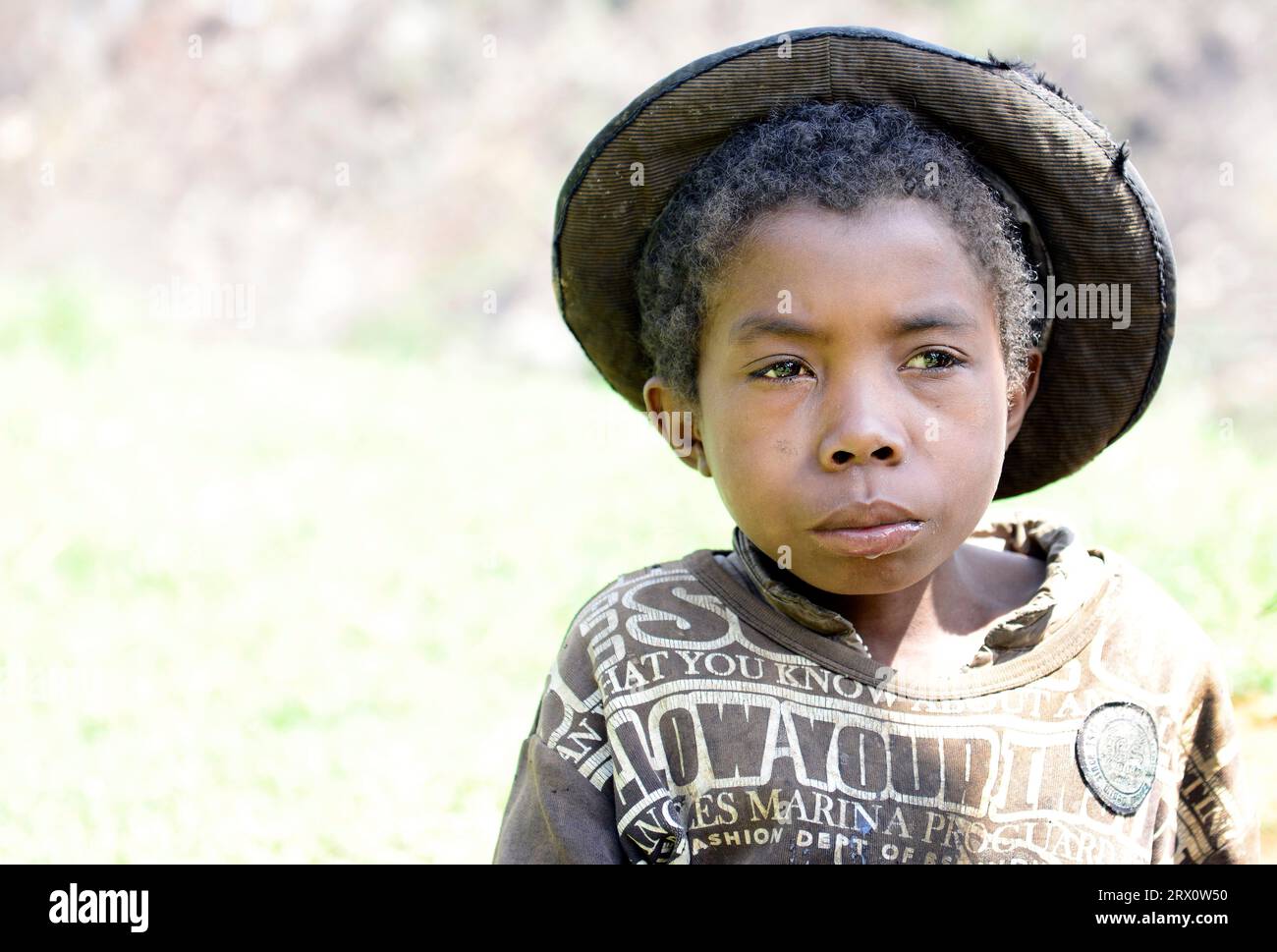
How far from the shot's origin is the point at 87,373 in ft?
23.7

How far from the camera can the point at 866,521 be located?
7.03 feet

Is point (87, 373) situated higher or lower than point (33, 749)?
higher

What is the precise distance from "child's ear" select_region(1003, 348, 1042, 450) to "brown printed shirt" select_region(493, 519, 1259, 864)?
0.93 feet

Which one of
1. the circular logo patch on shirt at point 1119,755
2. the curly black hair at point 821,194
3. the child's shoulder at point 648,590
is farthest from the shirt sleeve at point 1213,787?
the child's shoulder at point 648,590

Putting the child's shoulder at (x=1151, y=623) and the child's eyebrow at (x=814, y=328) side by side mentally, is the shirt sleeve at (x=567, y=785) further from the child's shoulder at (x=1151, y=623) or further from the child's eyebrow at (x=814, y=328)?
the child's shoulder at (x=1151, y=623)

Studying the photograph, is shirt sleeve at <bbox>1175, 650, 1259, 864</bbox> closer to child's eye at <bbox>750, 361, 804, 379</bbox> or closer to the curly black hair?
the curly black hair

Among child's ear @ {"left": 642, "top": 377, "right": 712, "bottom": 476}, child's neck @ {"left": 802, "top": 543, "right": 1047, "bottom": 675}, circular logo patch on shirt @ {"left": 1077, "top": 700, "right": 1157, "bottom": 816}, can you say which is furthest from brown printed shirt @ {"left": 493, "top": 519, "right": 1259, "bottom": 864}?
child's ear @ {"left": 642, "top": 377, "right": 712, "bottom": 476}

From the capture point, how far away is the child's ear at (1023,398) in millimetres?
2502

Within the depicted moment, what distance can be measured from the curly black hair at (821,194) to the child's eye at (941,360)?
0.17 m

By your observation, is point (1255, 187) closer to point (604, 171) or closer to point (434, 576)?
point (434, 576)

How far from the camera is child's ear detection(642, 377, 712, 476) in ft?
8.18

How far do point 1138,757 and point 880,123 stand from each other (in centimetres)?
114
